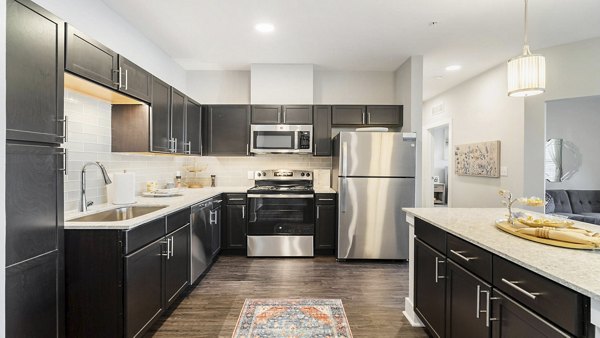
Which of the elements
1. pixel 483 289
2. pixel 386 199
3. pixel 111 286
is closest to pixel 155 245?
pixel 111 286

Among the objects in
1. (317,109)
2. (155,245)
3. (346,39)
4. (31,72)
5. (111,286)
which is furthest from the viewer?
(317,109)

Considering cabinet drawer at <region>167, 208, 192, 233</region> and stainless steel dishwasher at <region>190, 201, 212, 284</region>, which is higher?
→ cabinet drawer at <region>167, 208, 192, 233</region>

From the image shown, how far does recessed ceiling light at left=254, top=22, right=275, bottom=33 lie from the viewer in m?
2.98

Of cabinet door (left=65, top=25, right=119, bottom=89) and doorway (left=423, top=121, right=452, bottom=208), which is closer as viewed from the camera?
cabinet door (left=65, top=25, right=119, bottom=89)

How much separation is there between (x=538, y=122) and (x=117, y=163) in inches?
196

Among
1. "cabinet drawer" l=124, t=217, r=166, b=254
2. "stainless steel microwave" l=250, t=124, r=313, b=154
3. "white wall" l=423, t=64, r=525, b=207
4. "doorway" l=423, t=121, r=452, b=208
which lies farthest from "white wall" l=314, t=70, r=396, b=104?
"cabinet drawer" l=124, t=217, r=166, b=254

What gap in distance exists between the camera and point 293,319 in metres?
2.34

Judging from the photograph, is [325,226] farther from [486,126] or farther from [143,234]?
[486,126]

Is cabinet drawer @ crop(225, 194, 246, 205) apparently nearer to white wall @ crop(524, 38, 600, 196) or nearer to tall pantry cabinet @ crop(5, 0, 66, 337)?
tall pantry cabinet @ crop(5, 0, 66, 337)

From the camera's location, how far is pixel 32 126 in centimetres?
144

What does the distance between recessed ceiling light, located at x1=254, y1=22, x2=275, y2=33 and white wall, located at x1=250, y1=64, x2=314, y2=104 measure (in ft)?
3.47

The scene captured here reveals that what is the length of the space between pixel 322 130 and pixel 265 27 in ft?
5.34

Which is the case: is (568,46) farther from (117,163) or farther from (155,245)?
(117,163)

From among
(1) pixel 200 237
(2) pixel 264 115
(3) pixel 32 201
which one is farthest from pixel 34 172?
(2) pixel 264 115
